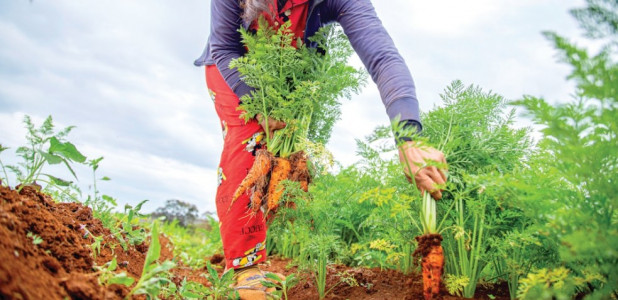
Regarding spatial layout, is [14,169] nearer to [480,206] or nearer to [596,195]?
[480,206]

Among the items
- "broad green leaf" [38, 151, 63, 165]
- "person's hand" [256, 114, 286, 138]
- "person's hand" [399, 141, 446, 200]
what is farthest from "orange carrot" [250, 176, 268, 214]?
"broad green leaf" [38, 151, 63, 165]

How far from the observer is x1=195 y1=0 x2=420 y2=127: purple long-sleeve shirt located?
2269 mm

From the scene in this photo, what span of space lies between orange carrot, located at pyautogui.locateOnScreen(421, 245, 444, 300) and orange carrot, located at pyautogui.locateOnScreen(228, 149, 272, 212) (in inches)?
39.5

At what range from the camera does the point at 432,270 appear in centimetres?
191

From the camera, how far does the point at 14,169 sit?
7.00 ft

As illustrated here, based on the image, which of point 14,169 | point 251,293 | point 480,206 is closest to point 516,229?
point 480,206

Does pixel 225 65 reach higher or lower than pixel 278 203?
higher

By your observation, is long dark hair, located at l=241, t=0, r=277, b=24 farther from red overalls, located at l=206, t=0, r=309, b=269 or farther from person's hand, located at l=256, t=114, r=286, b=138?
person's hand, located at l=256, t=114, r=286, b=138

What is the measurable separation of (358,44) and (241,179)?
1.04 m

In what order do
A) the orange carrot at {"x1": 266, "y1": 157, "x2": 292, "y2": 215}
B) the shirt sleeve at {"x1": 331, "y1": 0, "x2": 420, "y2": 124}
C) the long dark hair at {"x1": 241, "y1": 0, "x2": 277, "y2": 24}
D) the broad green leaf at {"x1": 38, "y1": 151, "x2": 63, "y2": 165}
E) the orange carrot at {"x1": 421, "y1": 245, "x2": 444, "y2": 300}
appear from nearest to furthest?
the orange carrot at {"x1": 421, "y1": 245, "x2": 444, "y2": 300} < the broad green leaf at {"x1": 38, "y1": 151, "x2": 63, "y2": 165} < the shirt sleeve at {"x1": 331, "y1": 0, "x2": 420, "y2": 124} < the orange carrot at {"x1": 266, "y1": 157, "x2": 292, "y2": 215} < the long dark hair at {"x1": 241, "y1": 0, "x2": 277, "y2": 24}

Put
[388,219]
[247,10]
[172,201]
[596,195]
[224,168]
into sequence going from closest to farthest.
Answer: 1. [596,195]
2. [388,219]
3. [247,10]
4. [224,168]
5. [172,201]

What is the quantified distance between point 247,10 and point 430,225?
1.57 m

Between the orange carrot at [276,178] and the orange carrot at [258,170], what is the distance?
0.05 meters

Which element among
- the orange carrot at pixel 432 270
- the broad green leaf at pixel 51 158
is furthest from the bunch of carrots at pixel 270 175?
the broad green leaf at pixel 51 158
